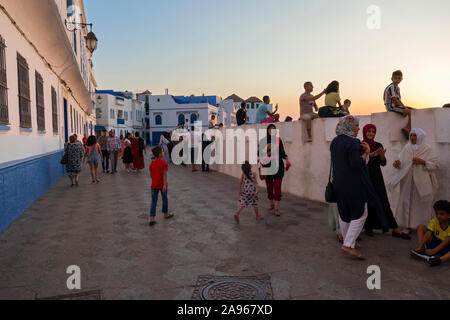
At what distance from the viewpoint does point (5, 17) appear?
256 inches

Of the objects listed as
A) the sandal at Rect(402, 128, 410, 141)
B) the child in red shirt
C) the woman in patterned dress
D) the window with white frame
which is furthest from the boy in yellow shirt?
the woman in patterned dress

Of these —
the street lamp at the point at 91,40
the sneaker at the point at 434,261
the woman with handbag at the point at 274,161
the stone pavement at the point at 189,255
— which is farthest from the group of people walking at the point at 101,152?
the sneaker at the point at 434,261

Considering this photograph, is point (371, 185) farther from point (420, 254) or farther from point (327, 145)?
point (327, 145)

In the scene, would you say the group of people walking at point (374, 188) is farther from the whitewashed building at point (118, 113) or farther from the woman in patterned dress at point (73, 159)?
the whitewashed building at point (118, 113)

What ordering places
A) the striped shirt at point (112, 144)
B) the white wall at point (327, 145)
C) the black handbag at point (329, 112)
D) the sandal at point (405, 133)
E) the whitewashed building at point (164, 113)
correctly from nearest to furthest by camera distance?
the white wall at point (327, 145), the sandal at point (405, 133), the black handbag at point (329, 112), the striped shirt at point (112, 144), the whitewashed building at point (164, 113)

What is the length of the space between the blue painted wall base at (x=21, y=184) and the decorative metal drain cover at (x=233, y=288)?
389 cm

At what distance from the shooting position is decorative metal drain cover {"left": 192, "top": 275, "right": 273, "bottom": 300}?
11.0ft

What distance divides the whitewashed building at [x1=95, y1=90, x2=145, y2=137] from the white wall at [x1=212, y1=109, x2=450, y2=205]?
41.2m

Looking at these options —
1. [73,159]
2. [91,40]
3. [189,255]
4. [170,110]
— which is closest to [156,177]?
[189,255]

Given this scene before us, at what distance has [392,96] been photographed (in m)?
5.96

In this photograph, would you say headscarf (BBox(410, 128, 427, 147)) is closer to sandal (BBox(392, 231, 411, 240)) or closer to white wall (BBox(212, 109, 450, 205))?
white wall (BBox(212, 109, 450, 205))

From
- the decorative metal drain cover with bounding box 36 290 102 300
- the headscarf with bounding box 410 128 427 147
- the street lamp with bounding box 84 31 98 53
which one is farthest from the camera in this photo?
the street lamp with bounding box 84 31 98 53

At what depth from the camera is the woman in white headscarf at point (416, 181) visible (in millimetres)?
5125
